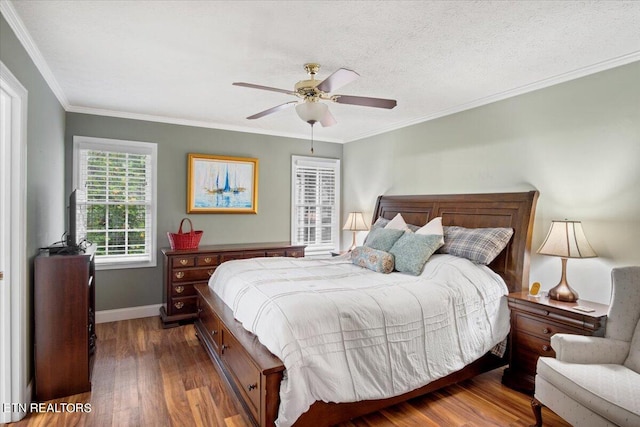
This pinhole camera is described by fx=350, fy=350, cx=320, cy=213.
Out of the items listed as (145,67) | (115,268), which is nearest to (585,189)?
(145,67)

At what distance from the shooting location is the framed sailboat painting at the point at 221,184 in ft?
15.5

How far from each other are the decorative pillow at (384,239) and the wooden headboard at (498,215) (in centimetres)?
62

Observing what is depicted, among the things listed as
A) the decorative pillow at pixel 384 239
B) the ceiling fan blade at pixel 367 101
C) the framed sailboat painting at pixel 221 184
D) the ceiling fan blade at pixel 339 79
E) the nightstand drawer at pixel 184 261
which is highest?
the ceiling fan blade at pixel 339 79

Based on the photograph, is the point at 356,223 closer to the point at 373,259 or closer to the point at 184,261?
the point at 373,259

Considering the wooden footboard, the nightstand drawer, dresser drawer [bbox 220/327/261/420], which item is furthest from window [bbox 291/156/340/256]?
dresser drawer [bbox 220/327/261/420]

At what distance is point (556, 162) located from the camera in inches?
120

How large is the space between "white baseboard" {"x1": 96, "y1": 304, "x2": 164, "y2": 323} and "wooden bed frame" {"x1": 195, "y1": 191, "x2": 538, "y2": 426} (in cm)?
121

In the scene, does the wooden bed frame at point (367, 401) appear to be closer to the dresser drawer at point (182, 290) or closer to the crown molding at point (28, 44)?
the dresser drawer at point (182, 290)

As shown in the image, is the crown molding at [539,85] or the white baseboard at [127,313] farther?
the white baseboard at [127,313]

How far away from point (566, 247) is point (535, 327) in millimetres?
656

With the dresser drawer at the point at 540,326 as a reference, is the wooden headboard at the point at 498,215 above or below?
above

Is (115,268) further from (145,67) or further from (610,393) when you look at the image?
(610,393)

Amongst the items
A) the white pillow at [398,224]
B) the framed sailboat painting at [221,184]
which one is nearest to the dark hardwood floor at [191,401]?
the white pillow at [398,224]

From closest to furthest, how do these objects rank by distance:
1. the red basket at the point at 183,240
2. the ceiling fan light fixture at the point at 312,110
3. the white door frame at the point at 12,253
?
the white door frame at the point at 12,253 → the ceiling fan light fixture at the point at 312,110 → the red basket at the point at 183,240
